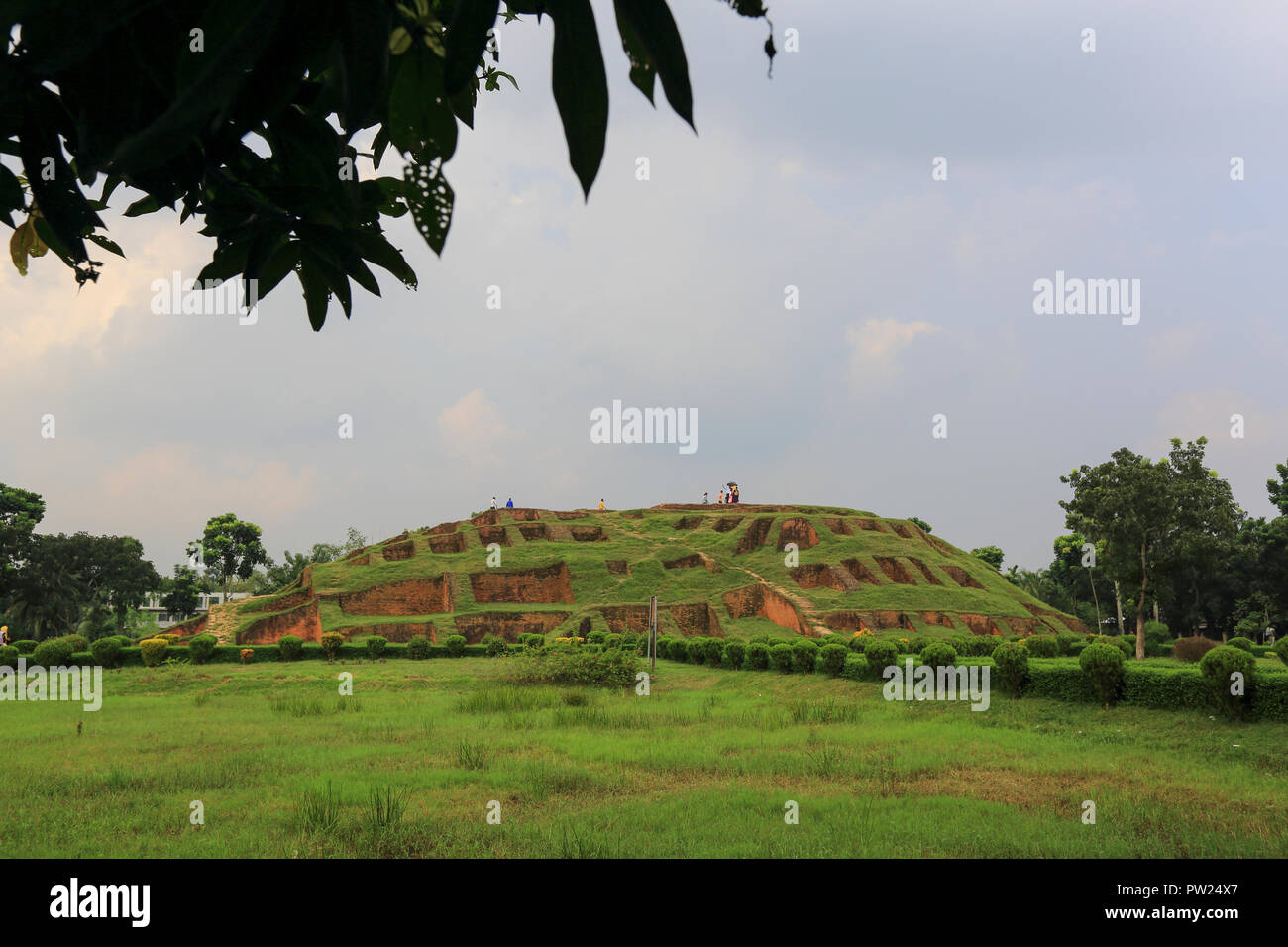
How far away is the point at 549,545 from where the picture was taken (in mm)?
29797

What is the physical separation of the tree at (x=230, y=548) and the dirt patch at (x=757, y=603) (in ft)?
107

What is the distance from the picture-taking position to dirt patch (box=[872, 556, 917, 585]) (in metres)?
27.5

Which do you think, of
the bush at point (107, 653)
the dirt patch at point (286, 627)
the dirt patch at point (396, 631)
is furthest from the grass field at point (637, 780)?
the dirt patch at point (286, 627)

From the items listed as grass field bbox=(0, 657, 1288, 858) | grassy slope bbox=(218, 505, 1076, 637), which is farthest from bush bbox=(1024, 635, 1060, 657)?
grassy slope bbox=(218, 505, 1076, 637)

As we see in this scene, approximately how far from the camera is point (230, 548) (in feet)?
150

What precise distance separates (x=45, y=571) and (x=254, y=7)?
38726 millimetres

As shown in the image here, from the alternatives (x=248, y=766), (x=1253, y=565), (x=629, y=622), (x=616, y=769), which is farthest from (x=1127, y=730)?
(x=1253, y=565)

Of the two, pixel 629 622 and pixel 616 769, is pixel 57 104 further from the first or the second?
pixel 629 622

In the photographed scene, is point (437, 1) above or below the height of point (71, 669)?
above

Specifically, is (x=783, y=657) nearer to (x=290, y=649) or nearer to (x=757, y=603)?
(x=757, y=603)

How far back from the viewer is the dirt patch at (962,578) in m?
28.9

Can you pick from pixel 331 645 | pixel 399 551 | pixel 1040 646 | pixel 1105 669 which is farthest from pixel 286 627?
pixel 1105 669

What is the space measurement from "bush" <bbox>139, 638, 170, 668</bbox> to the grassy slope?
4.96m

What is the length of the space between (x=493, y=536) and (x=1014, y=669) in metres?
23.0
